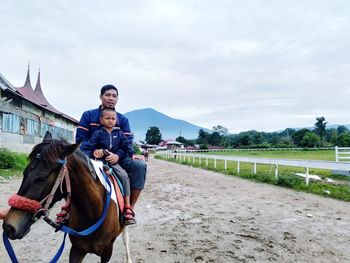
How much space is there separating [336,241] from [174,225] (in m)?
2.77

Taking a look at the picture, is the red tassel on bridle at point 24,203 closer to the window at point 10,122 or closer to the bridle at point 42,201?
the bridle at point 42,201

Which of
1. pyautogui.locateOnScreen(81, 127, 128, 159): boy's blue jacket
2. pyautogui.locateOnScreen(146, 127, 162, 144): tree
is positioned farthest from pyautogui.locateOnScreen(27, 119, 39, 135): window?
pyautogui.locateOnScreen(146, 127, 162, 144): tree

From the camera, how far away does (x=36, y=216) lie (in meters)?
2.13

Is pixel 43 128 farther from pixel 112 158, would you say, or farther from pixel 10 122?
pixel 112 158

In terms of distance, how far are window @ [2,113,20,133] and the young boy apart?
56.6ft

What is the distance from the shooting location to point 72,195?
8.63 feet

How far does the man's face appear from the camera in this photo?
3611 millimetres

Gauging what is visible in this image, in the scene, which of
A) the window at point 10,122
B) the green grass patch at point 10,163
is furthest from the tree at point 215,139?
the green grass patch at point 10,163

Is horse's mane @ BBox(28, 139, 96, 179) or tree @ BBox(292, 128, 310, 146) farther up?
tree @ BBox(292, 128, 310, 146)

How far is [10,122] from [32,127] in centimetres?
455

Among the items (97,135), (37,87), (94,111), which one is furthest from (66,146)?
(37,87)

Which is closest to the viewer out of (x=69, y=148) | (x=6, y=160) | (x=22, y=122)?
(x=69, y=148)

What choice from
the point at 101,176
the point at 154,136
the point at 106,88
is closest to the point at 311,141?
the point at 154,136

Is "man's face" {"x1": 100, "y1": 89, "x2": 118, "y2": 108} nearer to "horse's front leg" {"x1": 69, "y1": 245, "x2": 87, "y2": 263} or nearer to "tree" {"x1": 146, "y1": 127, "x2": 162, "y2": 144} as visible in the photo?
"horse's front leg" {"x1": 69, "y1": 245, "x2": 87, "y2": 263}
